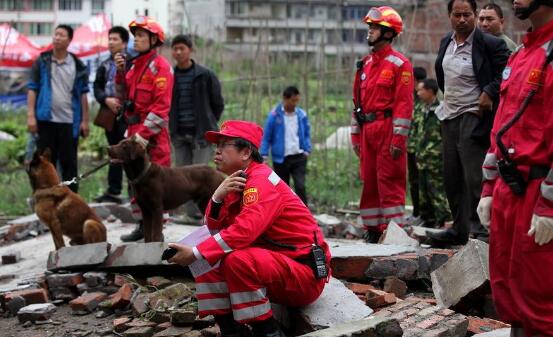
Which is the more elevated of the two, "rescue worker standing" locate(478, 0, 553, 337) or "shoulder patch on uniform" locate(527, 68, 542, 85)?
"shoulder patch on uniform" locate(527, 68, 542, 85)

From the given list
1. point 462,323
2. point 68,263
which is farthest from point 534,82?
point 68,263

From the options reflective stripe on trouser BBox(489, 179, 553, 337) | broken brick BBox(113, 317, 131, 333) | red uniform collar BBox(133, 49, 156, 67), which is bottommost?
broken brick BBox(113, 317, 131, 333)

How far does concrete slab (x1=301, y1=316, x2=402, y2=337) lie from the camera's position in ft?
15.6

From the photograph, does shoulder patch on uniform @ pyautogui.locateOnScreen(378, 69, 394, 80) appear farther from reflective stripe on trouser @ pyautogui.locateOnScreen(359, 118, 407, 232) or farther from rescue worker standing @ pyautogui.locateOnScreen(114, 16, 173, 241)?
rescue worker standing @ pyautogui.locateOnScreen(114, 16, 173, 241)

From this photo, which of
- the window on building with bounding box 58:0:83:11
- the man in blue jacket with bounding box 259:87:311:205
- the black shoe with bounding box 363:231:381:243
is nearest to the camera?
the black shoe with bounding box 363:231:381:243

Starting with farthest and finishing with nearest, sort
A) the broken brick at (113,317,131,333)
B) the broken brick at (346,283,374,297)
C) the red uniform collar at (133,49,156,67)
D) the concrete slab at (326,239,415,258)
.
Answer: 1. the red uniform collar at (133,49,156,67)
2. the concrete slab at (326,239,415,258)
3. the broken brick at (113,317,131,333)
4. the broken brick at (346,283,374,297)

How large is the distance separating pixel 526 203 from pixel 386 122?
3.75 meters

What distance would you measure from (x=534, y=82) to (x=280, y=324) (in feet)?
7.72

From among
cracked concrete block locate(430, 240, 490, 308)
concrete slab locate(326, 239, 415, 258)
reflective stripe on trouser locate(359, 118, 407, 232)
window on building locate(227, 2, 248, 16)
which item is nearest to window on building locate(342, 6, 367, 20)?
window on building locate(227, 2, 248, 16)

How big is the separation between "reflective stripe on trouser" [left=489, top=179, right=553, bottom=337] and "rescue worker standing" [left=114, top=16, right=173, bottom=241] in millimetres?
4752

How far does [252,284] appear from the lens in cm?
505

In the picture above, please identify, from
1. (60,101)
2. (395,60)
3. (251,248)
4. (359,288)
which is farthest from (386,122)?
(60,101)

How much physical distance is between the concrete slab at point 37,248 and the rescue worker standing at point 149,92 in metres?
0.58

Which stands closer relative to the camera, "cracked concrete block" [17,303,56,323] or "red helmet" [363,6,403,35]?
"cracked concrete block" [17,303,56,323]
